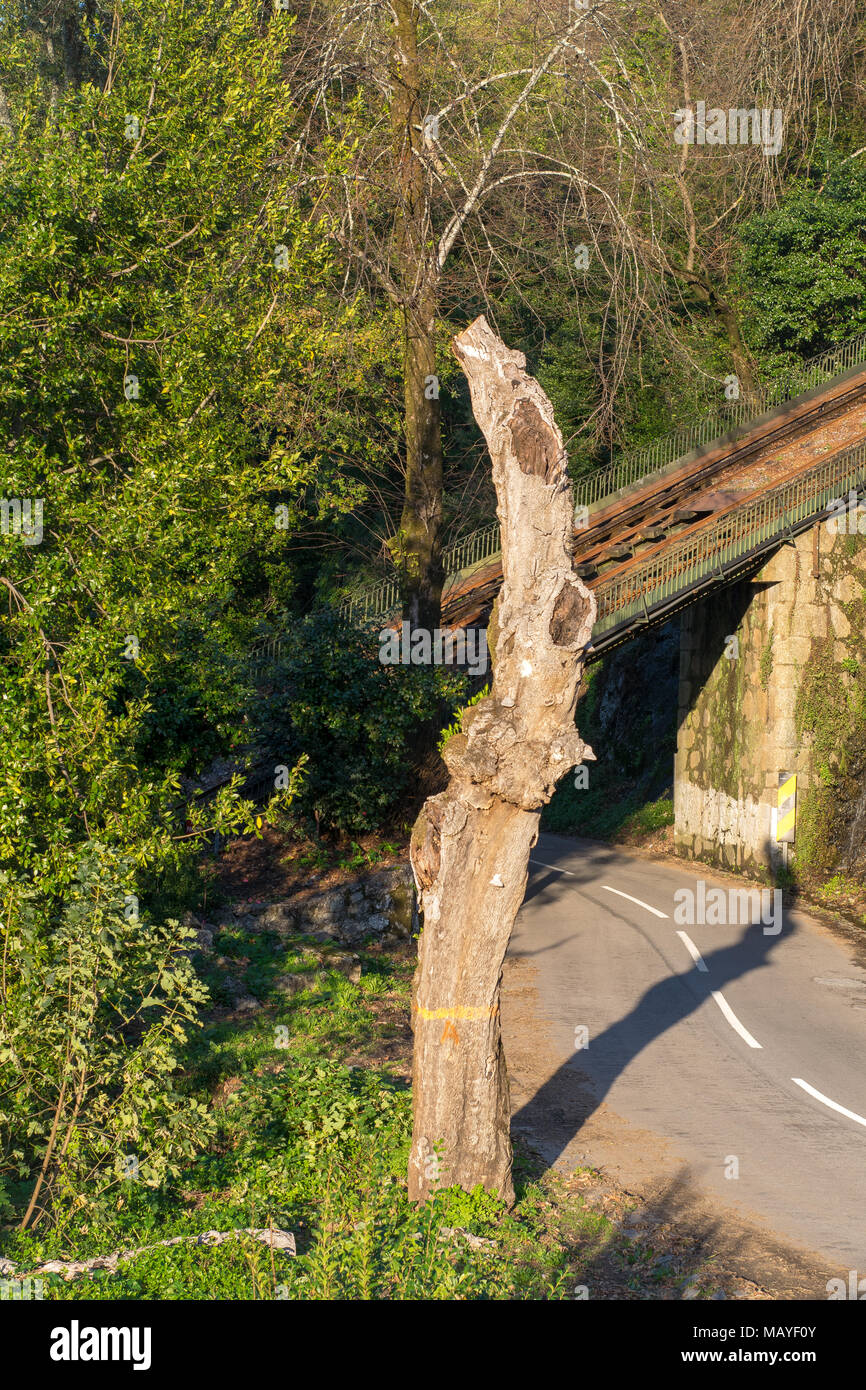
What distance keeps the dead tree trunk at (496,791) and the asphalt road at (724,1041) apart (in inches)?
100

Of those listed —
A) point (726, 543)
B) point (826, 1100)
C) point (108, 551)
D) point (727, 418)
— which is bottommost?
point (826, 1100)

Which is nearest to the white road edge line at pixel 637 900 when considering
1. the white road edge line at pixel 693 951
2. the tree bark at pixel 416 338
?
the white road edge line at pixel 693 951

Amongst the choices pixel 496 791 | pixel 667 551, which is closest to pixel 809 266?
pixel 667 551

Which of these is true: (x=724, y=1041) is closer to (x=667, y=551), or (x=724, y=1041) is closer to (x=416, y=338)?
(x=667, y=551)

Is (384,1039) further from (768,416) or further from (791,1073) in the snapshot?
(768,416)

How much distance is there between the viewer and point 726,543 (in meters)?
23.8

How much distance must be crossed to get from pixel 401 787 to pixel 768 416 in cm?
1649

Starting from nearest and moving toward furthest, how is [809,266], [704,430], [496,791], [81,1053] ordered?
[496,791]
[81,1053]
[809,266]
[704,430]

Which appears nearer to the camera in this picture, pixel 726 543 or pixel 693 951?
pixel 693 951

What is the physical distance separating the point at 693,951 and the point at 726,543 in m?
8.45

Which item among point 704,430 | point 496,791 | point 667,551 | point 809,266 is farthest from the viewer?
point 704,430

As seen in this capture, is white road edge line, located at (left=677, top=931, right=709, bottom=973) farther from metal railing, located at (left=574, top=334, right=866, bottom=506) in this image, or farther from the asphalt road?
metal railing, located at (left=574, top=334, right=866, bottom=506)

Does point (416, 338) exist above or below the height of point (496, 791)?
above

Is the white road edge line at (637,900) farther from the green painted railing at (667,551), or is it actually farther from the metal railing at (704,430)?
the metal railing at (704,430)
